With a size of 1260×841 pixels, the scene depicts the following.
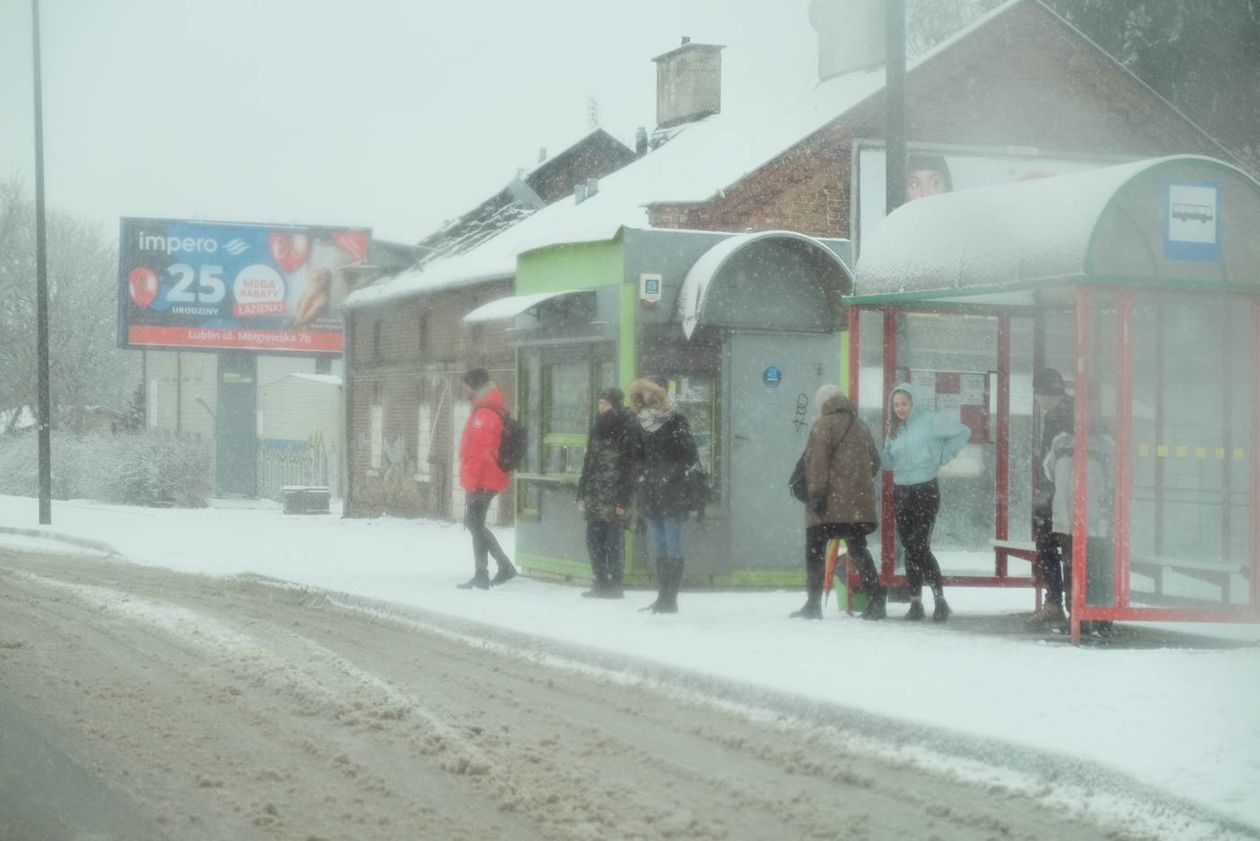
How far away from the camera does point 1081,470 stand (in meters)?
11.4

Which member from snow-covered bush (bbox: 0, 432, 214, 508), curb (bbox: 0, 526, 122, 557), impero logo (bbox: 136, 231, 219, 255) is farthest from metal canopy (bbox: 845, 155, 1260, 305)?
impero logo (bbox: 136, 231, 219, 255)

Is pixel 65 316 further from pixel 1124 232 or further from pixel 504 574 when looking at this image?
pixel 1124 232

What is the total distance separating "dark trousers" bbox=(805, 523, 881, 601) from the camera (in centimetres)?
1297

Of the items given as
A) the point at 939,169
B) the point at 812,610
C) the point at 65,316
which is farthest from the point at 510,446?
the point at 65,316

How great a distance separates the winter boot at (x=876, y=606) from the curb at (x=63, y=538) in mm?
11171

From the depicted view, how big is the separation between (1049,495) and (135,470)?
2759 centimetres

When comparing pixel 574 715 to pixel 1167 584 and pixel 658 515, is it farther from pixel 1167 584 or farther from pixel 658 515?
pixel 1167 584

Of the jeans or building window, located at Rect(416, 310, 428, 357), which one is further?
building window, located at Rect(416, 310, 428, 357)

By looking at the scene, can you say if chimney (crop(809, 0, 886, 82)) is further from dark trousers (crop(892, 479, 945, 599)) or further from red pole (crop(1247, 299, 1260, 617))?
red pole (crop(1247, 299, 1260, 617))

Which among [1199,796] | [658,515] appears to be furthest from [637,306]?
[1199,796]

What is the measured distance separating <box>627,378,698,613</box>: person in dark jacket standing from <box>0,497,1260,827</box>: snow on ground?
475mm

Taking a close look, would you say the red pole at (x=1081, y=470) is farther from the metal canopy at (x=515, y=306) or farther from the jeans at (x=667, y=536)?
the metal canopy at (x=515, y=306)

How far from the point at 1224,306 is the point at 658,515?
4405mm

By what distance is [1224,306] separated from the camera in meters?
12.6
